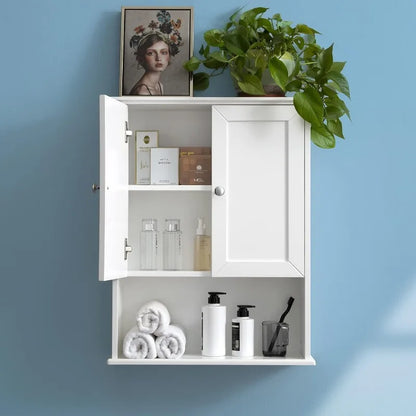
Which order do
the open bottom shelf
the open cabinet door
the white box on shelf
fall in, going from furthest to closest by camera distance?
the white box on shelf, the open bottom shelf, the open cabinet door

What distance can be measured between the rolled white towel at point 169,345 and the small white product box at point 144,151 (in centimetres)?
46

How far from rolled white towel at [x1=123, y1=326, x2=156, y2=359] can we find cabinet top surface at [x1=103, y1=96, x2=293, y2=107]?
0.67 metres

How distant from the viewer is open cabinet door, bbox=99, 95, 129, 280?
82.7 inches

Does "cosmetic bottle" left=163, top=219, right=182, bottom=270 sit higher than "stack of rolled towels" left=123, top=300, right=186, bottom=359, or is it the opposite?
"cosmetic bottle" left=163, top=219, right=182, bottom=270

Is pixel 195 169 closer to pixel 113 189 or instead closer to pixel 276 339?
pixel 113 189

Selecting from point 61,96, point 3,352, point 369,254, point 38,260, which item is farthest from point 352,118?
point 3,352

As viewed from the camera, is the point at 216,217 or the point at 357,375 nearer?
the point at 216,217

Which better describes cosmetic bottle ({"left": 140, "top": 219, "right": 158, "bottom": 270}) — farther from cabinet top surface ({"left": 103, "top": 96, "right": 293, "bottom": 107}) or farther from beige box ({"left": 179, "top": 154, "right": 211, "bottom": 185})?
cabinet top surface ({"left": 103, "top": 96, "right": 293, "bottom": 107})

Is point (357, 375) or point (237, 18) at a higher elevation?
point (237, 18)

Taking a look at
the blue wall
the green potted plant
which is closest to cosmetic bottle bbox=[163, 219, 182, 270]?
the blue wall

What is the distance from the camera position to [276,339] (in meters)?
2.30

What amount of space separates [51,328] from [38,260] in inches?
8.5

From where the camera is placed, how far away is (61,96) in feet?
8.05

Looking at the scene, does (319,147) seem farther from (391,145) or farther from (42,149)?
(42,149)
